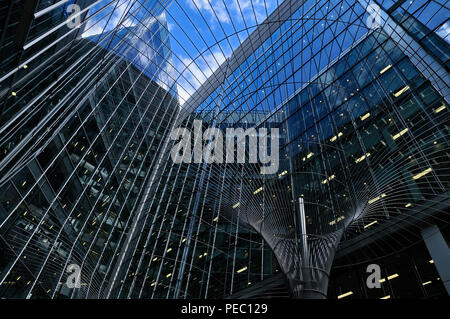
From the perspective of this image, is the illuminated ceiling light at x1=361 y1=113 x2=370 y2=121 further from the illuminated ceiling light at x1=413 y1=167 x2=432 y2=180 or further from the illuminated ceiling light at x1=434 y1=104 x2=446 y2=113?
the illuminated ceiling light at x1=413 y1=167 x2=432 y2=180

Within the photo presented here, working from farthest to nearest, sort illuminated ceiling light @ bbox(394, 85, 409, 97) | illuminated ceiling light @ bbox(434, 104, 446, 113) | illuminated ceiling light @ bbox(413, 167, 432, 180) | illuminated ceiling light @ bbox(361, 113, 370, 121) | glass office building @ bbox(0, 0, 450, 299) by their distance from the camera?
illuminated ceiling light @ bbox(361, 113, 370, 121), illuminated ceiling light @ bbox(394, 85, 409, 97), illuminated ceiling light @ bbox(434, 104, 446, 113), illuminated ceiling light @ bbox(413, 167, 432, 180), glass office building @ bbox(0, 0, 450, 299)

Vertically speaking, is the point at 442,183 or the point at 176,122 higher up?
the point at 176,122

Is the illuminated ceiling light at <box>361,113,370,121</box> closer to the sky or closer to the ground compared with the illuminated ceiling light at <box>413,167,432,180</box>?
closer to the sky

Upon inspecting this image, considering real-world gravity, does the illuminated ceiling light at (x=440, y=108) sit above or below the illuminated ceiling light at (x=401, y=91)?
below

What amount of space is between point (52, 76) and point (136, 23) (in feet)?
23.8

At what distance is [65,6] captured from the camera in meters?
7.59

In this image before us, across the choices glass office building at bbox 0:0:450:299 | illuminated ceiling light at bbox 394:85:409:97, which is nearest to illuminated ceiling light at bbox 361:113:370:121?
glass office building at bbox 0:0:450:299

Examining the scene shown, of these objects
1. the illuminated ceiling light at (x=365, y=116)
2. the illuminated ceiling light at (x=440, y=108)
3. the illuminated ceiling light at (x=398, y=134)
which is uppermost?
the illuminated ceiling light at (x=365, y=116)

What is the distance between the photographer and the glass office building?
28.6 ft

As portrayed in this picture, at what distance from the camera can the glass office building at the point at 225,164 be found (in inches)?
343

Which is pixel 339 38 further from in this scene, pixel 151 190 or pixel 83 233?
pixel 83 233

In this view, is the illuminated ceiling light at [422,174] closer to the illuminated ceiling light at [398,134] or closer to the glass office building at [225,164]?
the glass office building at [225,164]

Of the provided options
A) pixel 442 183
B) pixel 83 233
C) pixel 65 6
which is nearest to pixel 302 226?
pixel 442 183

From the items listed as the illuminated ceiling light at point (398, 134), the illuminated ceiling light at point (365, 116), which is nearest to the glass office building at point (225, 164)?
the illuminated ceiling light at point (365, 116)
